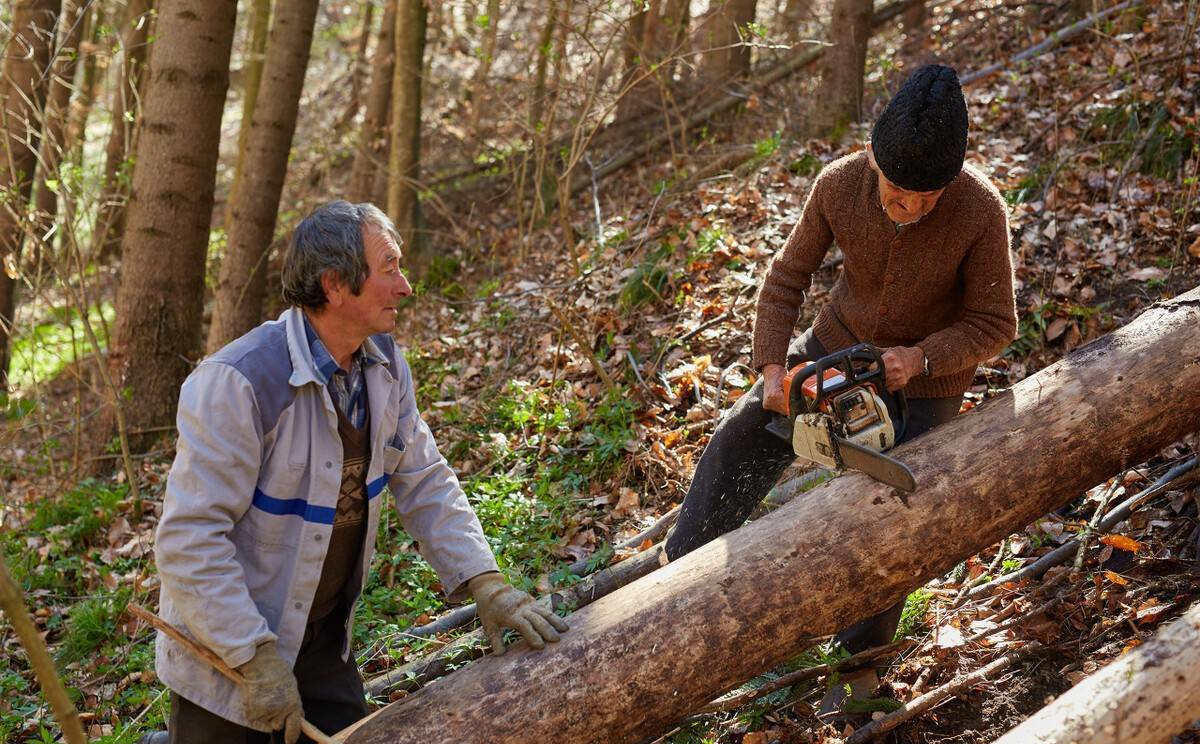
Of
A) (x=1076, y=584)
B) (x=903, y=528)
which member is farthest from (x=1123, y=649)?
(x=903, y=528)

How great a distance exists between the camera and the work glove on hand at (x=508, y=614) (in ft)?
10.1

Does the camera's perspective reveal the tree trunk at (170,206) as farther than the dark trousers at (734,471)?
Yes

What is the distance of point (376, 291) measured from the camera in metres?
3.04

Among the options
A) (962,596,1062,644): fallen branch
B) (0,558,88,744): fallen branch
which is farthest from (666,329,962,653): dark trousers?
(0,558,88,744): fallen branch

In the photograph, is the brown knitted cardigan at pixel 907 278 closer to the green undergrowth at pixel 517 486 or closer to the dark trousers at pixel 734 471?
the dark trousers at pixel 734 471

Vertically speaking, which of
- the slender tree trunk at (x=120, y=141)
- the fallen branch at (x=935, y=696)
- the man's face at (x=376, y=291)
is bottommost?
the fallen branch at (x=935, y=696)

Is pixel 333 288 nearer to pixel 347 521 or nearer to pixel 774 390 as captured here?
pixel 347 521

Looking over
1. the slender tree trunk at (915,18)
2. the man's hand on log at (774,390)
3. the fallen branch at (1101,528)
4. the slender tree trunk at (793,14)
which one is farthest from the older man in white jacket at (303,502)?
the slender tree trunk at (915,18)

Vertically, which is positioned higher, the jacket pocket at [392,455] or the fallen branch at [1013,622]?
the jacket pocket at [392,455]

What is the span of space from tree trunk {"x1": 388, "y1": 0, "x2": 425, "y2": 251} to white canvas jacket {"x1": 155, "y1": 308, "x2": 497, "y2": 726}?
6938 millimetres

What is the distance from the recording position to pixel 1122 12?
27.2 ft

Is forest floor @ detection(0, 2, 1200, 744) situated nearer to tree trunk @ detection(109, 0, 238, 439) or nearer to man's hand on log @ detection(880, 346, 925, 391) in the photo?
man's hand on log @ detection(880, 346, 925, 391)

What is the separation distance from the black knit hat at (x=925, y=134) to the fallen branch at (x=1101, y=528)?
1.73 metres

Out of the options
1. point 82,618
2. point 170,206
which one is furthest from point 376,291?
point 170,206
